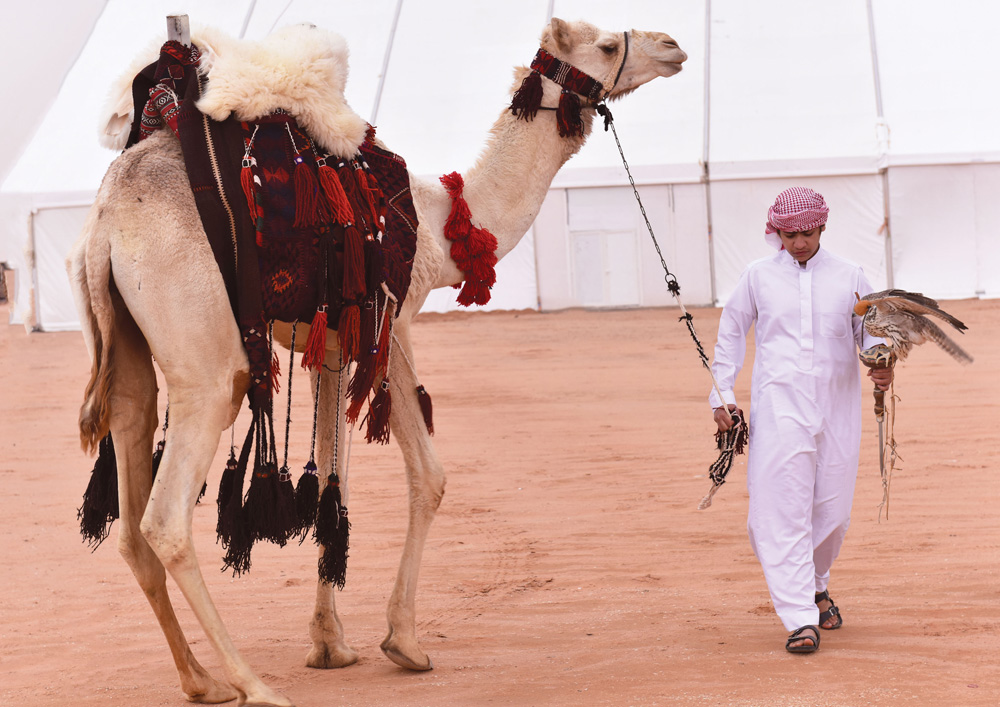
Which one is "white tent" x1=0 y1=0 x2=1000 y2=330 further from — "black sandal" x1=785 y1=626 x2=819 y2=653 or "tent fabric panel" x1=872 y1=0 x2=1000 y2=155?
"black sandal" x1=785 y1=626 x2=819 y2=653

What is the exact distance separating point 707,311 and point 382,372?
16063 mm

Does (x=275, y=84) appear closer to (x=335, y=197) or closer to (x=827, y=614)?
(x=335, y=197)

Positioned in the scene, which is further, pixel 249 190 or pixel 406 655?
pixel 406 655

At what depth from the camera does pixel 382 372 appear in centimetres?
427

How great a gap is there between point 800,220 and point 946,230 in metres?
16.2

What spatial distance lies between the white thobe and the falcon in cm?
15

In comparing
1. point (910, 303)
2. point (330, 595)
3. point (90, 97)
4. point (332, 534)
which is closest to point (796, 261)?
point (910, 303)

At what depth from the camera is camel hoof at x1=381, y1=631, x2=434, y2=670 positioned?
435 centimetres

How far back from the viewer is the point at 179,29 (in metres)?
4.05

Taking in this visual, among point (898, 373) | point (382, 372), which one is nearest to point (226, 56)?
point (382, 372)

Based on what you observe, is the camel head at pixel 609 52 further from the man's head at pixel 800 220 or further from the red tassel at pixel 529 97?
the man's head at pixel 800 220

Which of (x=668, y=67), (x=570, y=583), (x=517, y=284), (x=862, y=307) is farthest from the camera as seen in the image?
(x=517, y=284)

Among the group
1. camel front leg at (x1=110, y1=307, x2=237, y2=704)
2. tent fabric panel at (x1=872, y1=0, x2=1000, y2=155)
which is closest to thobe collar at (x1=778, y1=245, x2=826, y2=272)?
camel front leg at (x1=110, y1=307, x2=237, y2=704)

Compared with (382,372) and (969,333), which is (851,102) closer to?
(969,333)
